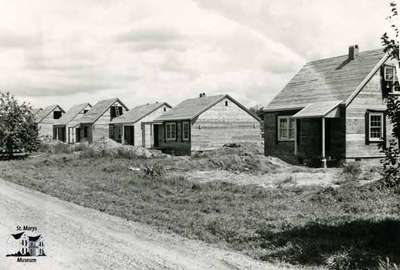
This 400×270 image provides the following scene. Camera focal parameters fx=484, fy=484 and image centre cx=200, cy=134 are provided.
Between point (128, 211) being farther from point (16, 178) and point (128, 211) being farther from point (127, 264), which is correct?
point (16, 178)

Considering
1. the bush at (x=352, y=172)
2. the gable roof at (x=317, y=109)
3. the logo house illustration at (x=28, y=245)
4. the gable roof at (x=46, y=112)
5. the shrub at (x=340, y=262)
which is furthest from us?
the gable roof at (x=46, y=112)

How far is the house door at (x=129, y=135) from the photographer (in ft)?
183

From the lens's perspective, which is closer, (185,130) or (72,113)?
(185,130)

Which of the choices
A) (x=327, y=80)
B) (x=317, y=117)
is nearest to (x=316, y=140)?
(x=317, y=117)

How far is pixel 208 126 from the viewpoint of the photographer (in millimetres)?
42625

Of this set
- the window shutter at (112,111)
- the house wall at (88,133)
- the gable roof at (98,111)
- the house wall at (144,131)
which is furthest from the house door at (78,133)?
the house wall at (144,131)

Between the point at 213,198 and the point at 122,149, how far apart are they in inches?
872

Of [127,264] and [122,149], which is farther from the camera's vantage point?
[122,149]

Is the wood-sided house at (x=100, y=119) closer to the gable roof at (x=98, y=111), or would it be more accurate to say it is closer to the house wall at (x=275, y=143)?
the gable roof at (x=98, y=111)

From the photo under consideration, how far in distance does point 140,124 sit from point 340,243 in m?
46.9

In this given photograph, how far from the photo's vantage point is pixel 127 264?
787 centimetres

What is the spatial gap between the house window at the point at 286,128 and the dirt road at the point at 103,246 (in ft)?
63.9

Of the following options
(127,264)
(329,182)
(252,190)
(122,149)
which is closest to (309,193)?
(252,190)

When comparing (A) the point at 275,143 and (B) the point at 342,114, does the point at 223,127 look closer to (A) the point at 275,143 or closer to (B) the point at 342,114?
(A) the point at 275,143
